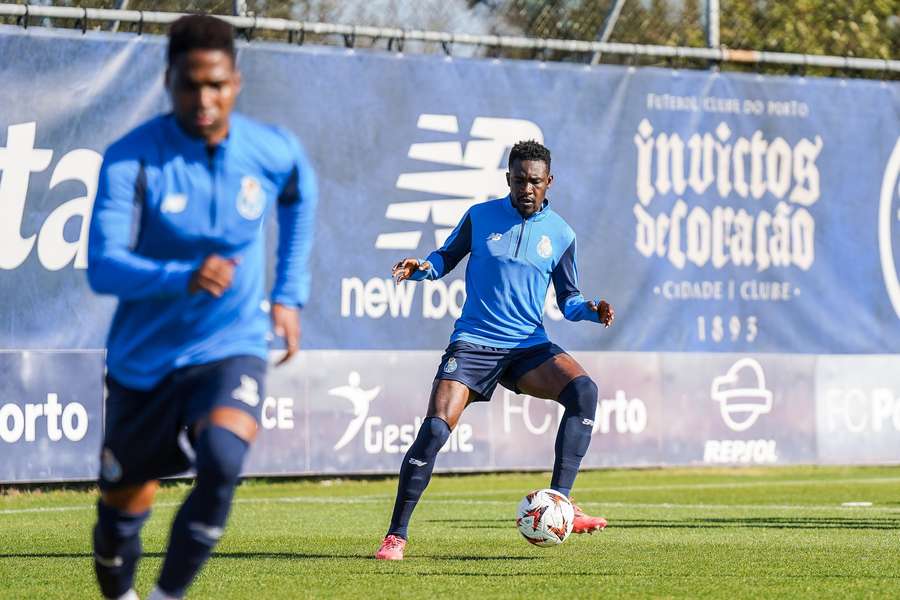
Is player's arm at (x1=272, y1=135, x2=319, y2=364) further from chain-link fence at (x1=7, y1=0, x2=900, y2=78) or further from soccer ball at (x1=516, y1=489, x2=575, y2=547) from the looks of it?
chain-link fence at (x1=7, y1=0, x2=900, y2=78)

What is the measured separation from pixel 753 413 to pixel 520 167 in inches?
303

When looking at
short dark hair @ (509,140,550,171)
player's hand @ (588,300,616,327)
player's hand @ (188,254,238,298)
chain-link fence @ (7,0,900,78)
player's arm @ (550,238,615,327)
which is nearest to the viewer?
player's hand @ (188,254,238,298)

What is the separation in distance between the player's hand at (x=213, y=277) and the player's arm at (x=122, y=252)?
4 centimetres

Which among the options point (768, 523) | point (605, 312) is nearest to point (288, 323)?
point (605, 312)

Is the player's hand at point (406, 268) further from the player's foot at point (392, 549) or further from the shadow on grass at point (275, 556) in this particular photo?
the shadow on grass at point (275, 556)

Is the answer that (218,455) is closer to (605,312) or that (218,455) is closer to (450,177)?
(605,312)

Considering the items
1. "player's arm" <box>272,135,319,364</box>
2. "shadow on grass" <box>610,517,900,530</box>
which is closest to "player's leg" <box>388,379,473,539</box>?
"shadow on grass" <box>610,517,900,530</box>

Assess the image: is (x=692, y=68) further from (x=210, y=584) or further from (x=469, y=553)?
(x=210, y=584)

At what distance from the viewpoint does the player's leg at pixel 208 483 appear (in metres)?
5.50

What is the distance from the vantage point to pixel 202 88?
220 inches

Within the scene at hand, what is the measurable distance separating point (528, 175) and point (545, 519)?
6.43ft

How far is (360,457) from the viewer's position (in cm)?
1524

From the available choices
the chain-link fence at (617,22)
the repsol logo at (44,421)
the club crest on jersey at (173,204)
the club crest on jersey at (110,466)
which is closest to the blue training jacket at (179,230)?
the club crest on jersey at (173,204)

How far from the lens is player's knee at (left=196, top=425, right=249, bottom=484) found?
18.0ft
